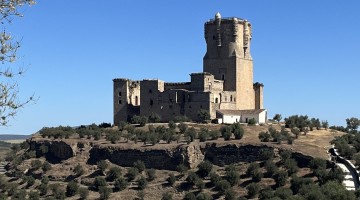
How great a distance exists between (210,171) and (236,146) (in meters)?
4.32

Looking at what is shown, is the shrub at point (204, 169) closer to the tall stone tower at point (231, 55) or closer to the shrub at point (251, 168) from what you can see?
the shrub at point (251, 168)

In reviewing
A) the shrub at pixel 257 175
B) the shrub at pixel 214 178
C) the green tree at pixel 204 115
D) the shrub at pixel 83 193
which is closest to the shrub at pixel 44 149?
the shrub at pixel 83 193

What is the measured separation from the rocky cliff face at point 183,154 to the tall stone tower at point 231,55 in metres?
13.1

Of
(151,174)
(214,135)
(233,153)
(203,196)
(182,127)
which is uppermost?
(182,127)

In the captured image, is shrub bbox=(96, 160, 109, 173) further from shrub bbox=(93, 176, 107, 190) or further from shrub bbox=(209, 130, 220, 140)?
shrub bbox=(209, 130, 220, 140)

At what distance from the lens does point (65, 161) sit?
66.1 meters

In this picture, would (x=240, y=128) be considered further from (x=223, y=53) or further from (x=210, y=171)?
(x=223, y=53)

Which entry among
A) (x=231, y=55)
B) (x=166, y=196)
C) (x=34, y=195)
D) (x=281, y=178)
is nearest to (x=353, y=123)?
(x=231, y=55)

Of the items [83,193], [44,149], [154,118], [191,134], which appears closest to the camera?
[83,193]

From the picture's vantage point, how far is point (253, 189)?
5162 centimetres

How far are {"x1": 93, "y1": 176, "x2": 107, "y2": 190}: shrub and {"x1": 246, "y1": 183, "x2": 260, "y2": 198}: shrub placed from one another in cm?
1425

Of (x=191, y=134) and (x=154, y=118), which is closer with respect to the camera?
(x=191, y=134)

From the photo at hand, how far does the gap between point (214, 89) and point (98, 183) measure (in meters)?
19.5

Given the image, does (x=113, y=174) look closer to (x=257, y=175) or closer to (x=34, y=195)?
(x=34, y=195)
